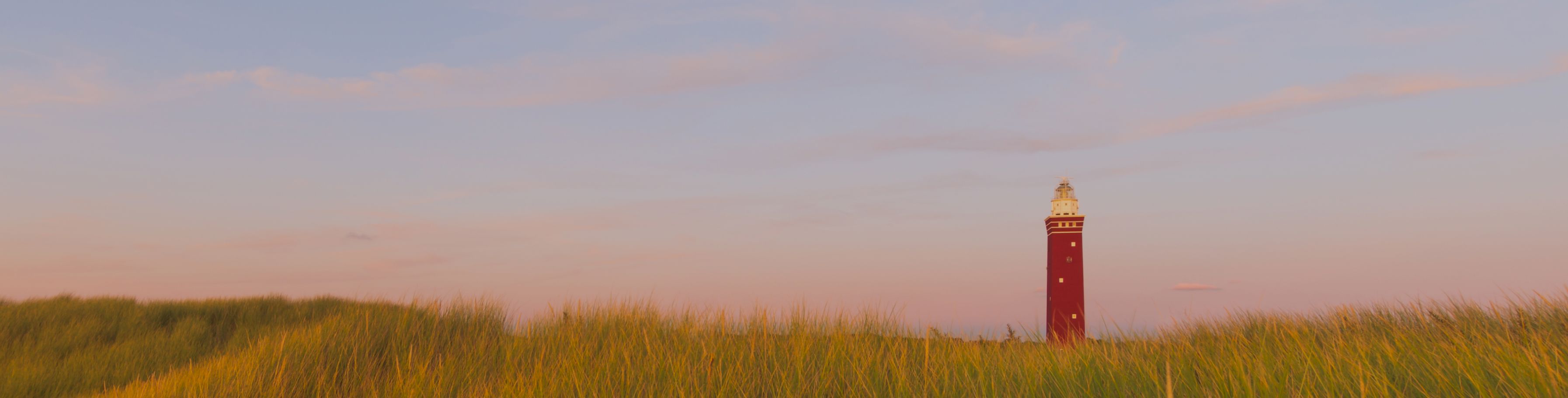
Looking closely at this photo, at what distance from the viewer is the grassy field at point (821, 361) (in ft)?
14.7

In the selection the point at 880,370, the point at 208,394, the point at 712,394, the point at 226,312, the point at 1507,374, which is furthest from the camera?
the point at 226,312

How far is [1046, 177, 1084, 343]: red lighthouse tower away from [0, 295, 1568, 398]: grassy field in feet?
62.8

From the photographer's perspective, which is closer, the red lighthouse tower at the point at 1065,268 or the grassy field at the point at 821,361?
the grassy field at the point at 821,361

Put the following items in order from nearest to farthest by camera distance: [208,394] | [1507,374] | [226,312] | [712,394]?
[1507,374] < [712,394] < [208,394] < [226,312]

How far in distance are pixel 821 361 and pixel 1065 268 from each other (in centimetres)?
2262

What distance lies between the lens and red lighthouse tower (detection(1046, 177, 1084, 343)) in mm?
27281

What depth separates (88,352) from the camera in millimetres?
11555

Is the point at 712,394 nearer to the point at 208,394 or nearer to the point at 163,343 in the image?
the point at 208,394

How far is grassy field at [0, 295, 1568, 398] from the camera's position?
4.47 meters

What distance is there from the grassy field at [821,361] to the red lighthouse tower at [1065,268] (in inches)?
754

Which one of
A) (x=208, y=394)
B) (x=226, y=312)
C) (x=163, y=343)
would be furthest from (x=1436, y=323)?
(x=226, y=312)

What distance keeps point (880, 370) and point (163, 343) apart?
37.5 ft

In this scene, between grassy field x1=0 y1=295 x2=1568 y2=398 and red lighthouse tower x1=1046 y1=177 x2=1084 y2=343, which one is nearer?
grassy field x1=0 y1=295 x2=1568 y2=398

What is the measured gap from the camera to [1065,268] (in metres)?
27.5
